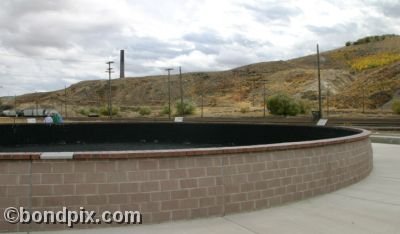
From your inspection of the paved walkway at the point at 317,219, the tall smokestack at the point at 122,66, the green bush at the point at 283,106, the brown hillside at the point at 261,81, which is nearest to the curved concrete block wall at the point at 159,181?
the paved walkway at the point at 317,219

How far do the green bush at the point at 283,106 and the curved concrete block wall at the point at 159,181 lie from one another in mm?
50485

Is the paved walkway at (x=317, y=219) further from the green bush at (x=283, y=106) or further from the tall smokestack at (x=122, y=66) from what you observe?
the tall smokestack at (x=122, y=66)

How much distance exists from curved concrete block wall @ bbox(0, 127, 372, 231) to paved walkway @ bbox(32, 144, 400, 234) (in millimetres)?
259

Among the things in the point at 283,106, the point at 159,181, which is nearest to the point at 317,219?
the point at 159,181

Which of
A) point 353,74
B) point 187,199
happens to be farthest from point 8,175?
point 353,74

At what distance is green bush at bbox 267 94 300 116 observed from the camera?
2271 inches

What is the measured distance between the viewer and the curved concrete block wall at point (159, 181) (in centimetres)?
644

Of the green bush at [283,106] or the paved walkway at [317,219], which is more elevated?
the green bush at [283,106]

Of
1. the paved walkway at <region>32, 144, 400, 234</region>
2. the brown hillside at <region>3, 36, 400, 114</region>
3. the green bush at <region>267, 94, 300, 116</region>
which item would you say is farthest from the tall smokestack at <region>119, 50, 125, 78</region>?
the paved walkway at <region>32, 144, 400, 234</region>

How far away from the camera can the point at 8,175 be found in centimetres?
642

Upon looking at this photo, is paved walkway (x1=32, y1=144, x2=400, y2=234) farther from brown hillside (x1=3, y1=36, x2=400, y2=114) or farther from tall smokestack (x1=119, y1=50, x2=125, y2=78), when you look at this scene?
tall smokestack (x1=119, y1=50, x2=125, y2=78)

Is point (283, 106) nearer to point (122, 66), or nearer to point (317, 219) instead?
point (317, 219)

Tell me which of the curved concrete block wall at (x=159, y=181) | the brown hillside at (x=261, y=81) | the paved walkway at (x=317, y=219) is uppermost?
the brown hillside at (x=261, y=81)

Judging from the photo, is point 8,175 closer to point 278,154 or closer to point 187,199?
point 187,199
